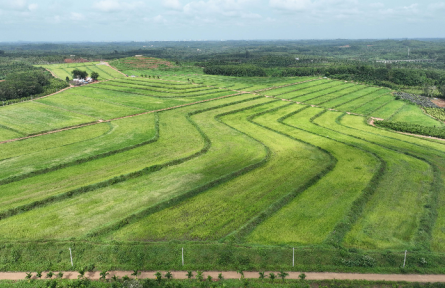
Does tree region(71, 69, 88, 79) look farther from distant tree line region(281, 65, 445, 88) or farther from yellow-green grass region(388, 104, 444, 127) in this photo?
yellow-green grass region(388, 104, 444, 127)

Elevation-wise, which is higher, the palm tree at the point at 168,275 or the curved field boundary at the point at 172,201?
the curved field boundary at the point at 172,201

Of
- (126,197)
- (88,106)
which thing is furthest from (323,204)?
(88,106)

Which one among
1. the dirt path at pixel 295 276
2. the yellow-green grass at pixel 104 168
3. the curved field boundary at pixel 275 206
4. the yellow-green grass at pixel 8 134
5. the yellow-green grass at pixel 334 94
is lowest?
the dirt path at pixel 295 276

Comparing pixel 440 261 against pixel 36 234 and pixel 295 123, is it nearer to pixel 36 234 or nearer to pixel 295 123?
pixel 36 234

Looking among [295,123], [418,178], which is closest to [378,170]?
[418,178]

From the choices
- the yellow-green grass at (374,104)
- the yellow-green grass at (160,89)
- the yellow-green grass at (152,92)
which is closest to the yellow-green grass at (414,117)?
the yellow-green grass at (374,104)

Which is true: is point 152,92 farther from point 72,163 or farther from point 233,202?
point 233,202

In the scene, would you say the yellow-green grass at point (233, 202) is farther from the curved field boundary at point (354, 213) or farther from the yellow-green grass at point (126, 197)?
the curved field boundary at point (354, 213)
